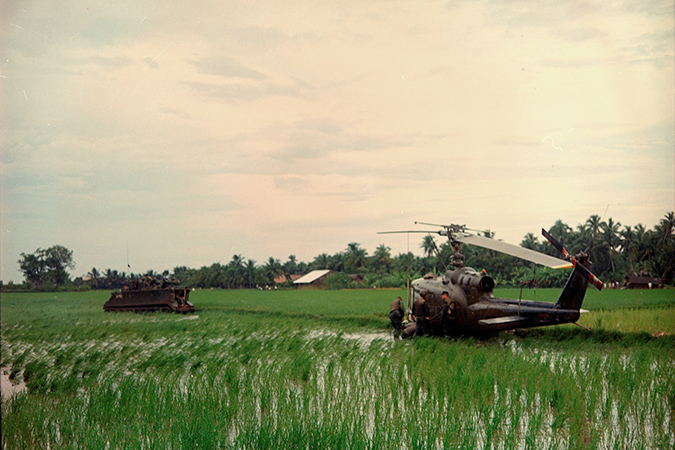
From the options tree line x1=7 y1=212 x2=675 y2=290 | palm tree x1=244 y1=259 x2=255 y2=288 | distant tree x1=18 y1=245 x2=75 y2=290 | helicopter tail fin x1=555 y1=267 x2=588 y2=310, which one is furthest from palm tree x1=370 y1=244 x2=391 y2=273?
helicopter tail fin x1=555 y1=267 x2=588 y2=310

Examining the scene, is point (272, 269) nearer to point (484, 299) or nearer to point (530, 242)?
point (530, 242)

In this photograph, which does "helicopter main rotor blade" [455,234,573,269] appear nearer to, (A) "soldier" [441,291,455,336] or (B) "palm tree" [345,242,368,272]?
(A) "soldier" [441,291,455,336]

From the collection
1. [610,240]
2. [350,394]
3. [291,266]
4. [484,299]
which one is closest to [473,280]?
[484,299]

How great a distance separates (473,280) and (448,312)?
833 mm

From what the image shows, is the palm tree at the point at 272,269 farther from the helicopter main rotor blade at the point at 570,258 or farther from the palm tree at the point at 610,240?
the helicopter main rotor blade at the point at 570,258

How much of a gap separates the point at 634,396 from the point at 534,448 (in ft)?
8.33

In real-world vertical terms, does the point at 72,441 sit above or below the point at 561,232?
below

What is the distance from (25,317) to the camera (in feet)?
64.8

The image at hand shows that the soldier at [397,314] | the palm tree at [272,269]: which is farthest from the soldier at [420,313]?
the palm tree at [272,269]

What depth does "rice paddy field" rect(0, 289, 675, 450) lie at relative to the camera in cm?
517

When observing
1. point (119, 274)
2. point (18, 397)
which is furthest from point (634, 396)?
point (119, 274)

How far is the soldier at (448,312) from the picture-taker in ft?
35.3

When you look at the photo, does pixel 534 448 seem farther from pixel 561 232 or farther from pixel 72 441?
pixel 561 232

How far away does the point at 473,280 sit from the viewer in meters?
10.6
